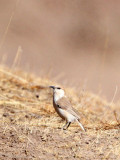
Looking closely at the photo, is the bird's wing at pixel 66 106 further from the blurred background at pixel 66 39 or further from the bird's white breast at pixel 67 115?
the blurred background at pixel 66 39

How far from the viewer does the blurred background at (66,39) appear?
50.9 feet

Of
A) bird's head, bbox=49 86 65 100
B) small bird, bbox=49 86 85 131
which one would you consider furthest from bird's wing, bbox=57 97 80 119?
bird's head, bbox=49 86 65 100

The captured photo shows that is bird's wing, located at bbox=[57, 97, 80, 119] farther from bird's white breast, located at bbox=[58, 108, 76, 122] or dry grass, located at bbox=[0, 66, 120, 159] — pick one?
dry grass, located at bbox=[0, 66, 120, 159]

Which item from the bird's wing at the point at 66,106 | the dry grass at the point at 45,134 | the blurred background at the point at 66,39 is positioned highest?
the bird's wing at the point at 66,106

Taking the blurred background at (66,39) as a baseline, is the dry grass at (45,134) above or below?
above

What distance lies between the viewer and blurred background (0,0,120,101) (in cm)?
1552

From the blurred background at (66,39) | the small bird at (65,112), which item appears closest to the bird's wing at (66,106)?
the small bird at (65,112)

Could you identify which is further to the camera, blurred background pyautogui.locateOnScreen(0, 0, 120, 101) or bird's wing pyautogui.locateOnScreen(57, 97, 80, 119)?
blurred background pyautogui.locateOnScreen(0, 0, 120, 101)

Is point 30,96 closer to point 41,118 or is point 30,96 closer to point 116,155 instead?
point 41,118

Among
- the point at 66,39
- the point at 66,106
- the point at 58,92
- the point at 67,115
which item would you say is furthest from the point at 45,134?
the point at 66,39

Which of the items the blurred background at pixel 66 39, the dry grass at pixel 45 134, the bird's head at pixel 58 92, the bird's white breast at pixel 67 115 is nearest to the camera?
the dry grass at pixel 45 134

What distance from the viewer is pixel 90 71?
15.9 metres

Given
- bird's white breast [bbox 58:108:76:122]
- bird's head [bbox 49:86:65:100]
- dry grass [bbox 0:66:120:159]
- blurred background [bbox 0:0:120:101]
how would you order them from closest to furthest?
1. dry grass [bbox 0:66:120:159]
2. bird's white breast [bbox 58:108:76:122]
3. bird's head [bbox 49:86:65:100]
4. blurred background [bbox 0:0:120:101]

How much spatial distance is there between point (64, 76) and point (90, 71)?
1657 millimetres
